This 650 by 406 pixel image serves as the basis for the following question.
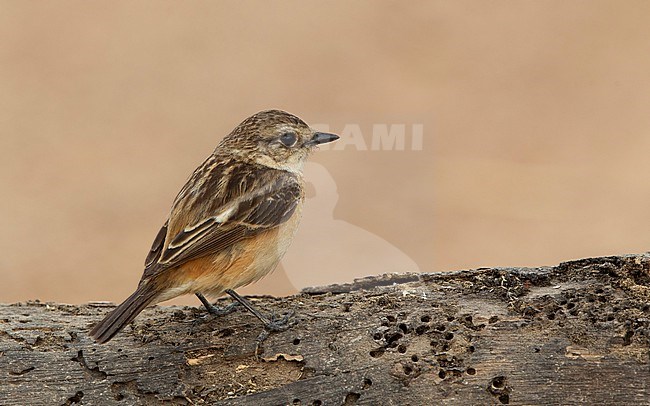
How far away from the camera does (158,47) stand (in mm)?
18359

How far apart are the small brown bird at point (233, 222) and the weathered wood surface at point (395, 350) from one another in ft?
0.98

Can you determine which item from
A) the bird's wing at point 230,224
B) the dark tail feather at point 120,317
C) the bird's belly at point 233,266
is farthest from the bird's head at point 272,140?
the dark tail feather at point 120,317

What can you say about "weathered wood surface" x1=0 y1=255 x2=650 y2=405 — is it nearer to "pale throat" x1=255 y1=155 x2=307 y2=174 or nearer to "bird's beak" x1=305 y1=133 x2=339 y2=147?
"pale throat" x1=255 y1=155 x2=307 y2=174

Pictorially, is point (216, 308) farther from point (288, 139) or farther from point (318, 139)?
point (318, 139)

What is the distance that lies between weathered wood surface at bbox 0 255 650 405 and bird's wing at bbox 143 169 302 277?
0.50 metres

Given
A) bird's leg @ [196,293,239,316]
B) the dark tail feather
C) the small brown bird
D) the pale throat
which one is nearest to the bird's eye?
the small brown bird

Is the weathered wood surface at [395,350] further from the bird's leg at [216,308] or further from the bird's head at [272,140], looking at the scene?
the bird's head at [272,140]

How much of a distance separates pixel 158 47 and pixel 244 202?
39.9ft

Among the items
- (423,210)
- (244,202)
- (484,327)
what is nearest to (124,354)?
(244,202)

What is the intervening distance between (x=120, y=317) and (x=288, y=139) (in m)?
2.03

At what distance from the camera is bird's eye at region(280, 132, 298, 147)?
7371mm

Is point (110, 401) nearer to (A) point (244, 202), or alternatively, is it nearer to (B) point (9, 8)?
(A) point (244, 202)

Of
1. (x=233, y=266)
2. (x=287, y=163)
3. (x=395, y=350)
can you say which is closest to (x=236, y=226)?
(x=233, y=266)

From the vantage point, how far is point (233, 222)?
6.69m
